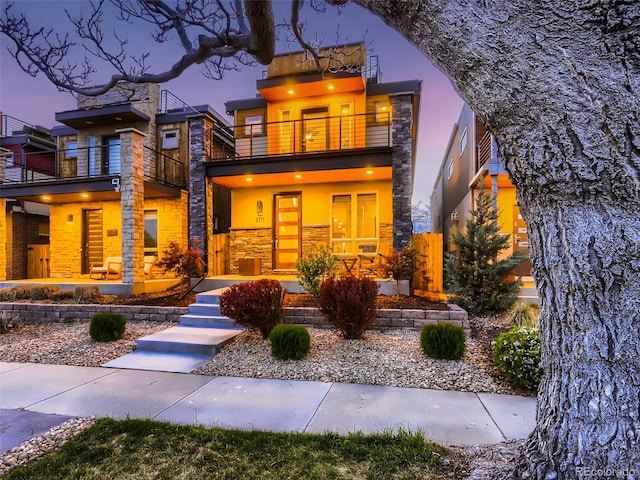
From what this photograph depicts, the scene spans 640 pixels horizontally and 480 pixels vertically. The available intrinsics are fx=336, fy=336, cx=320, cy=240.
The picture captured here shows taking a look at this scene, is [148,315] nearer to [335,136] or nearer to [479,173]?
[335,136]

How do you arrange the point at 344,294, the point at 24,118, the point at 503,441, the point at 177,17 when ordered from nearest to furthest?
the point at 503,441 < the point at 177,17 < the point at 344,294 < the point at 24,118

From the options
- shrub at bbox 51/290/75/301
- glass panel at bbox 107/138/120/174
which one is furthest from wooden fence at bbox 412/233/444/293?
glass panel at bbox 107/138/120/174

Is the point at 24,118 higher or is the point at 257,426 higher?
the point at 24,118

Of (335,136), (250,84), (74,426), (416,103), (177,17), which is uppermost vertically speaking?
(250,84)

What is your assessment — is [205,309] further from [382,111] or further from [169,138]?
[169,138]

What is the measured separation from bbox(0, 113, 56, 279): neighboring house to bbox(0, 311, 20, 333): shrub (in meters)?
8.74

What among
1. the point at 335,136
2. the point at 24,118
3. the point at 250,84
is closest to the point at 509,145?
the point at 335,136

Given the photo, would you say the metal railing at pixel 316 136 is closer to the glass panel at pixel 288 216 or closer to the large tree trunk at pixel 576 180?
the glass panel at pixel 288 216

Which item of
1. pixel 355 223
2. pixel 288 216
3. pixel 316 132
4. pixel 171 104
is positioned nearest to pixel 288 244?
pixel 288 216

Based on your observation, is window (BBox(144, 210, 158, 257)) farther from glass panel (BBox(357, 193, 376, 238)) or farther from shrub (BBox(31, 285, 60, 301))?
glass panel (BBox(357, 193, 376, 238))

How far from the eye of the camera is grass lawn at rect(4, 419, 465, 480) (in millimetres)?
2289

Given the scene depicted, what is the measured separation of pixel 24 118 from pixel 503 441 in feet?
76.0

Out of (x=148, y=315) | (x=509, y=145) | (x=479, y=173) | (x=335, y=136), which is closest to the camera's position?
(x=509, y=145)

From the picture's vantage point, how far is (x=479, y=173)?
33.4 ft
